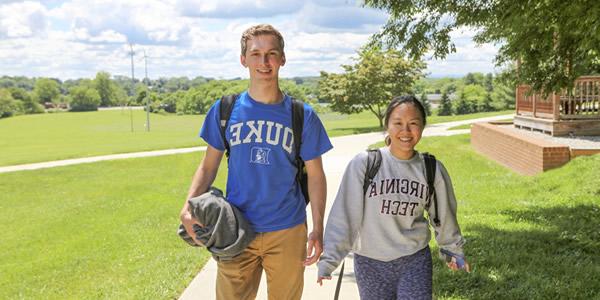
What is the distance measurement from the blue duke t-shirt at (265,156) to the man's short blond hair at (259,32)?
25 cm

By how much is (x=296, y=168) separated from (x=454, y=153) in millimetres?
14364

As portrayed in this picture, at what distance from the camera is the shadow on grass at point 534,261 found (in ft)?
15.7

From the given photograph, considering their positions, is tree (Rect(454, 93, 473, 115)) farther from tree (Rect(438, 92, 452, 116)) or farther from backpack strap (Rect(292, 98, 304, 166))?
backpack strap (Rect(292, 98, 304, 166))

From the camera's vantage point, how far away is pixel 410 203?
2789mm

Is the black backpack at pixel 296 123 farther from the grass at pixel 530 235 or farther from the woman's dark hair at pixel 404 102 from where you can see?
the grass at pixel 530 235

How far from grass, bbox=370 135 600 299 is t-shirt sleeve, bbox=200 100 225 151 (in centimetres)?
266

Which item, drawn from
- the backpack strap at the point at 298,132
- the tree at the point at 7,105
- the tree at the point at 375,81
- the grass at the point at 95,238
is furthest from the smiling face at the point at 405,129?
the tree at the point at 7,105

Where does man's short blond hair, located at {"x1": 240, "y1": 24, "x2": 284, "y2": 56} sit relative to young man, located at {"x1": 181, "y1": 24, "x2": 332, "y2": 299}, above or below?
above

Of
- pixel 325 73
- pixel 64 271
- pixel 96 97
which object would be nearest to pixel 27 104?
pixel 96 97

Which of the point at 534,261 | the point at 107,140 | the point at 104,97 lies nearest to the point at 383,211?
the point at 534,261

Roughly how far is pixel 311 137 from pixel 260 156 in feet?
0.83

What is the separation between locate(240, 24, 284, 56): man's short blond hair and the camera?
2.71 metres

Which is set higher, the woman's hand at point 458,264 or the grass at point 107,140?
the woman's hand at point 458,264

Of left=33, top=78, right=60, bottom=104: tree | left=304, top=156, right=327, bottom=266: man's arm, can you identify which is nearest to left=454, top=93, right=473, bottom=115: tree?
left=304, top=156, right=327, bottom=266: man's arm
